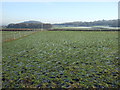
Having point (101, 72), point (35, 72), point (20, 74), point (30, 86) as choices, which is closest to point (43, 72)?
point (35, 72)

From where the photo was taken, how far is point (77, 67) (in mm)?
9586

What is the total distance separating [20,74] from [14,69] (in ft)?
3.97

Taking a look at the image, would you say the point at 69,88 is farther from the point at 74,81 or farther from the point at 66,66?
the point at 66,66

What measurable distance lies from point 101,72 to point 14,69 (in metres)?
5.42

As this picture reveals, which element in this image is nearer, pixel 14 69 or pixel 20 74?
pixel 20 74

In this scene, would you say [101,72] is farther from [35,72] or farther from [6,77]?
[6,77]

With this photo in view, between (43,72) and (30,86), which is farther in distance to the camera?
(43,72)

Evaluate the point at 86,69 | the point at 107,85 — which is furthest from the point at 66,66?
the point at 107,85

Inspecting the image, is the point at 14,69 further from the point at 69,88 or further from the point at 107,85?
the point at 107,85

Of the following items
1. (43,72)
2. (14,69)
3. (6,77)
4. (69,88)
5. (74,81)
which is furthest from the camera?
(14,69)

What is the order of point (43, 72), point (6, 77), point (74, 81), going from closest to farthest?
point (74, 81) < point (6, 77) < point (43, 72)

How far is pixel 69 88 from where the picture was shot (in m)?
6.43

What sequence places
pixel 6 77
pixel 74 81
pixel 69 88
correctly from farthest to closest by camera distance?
pixel 6 77, pixel 74 81, pixel 69 88

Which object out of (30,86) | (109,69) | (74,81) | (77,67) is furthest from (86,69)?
(30,86)
